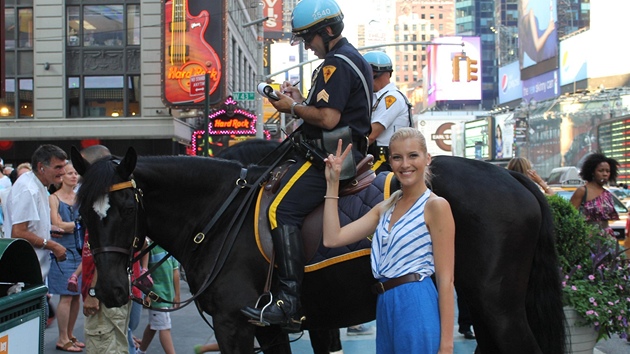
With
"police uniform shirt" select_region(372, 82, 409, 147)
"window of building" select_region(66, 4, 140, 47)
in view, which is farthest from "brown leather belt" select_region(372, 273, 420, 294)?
"window of building" select_region(66, 4, 140, 47)

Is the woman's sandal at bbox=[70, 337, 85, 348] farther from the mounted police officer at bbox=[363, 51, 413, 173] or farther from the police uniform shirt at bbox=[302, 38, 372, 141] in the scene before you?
the police uniform shirt at bbox=[302, 38, 372, 141]

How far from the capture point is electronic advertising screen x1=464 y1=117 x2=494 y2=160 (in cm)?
7181

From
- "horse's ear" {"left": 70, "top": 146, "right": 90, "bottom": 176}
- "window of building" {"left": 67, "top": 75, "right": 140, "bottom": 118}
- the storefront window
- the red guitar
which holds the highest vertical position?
the storefront window

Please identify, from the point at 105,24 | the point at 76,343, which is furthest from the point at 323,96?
the point at 105,24

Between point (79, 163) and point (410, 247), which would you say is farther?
point (79, 163)

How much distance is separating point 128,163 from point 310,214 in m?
1.19

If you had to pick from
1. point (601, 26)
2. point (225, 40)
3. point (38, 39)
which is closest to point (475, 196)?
point (225, 40)

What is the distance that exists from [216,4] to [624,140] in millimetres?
16783

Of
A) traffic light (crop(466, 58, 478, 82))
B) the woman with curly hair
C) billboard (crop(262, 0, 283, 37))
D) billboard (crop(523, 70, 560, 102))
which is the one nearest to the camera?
the woman with curly hair

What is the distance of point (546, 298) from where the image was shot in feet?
15.4

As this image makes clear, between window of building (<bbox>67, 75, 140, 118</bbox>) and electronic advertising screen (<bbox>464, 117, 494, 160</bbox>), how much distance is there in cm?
4748

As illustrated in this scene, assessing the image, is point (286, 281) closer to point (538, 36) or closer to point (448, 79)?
point (538, 36)

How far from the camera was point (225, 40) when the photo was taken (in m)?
26.7

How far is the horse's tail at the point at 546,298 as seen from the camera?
185 inches
